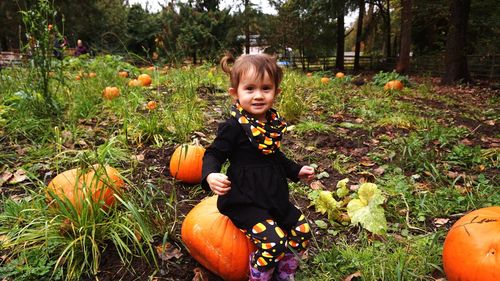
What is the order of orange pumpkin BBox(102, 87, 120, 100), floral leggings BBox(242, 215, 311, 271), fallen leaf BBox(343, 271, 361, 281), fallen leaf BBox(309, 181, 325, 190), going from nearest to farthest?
floral leggings BBox(242, 215, 311, 271)
fallen leaf BBox(343, 271, 361, 281)
fallen leaf BBox(309, 181, 325, 190)
orange pumpkin BBox(102, 87, 120, 100)

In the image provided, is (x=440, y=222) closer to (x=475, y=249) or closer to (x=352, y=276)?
(x=475, y=249)

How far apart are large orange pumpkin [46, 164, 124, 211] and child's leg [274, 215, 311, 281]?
1081mm

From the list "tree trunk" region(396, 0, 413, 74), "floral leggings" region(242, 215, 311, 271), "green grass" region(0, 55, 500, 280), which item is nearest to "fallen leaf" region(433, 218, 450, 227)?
"green grass" region(0, 55, 500, 280)

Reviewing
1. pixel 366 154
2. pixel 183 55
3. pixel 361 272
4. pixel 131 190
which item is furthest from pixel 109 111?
pixel 361 272

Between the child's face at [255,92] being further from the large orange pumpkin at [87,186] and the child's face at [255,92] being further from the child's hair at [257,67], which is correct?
the large orange pumpkin at [87,186]

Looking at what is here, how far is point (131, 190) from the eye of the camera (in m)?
2.55

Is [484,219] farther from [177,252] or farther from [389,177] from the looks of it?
[177,252]

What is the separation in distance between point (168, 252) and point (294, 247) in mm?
795

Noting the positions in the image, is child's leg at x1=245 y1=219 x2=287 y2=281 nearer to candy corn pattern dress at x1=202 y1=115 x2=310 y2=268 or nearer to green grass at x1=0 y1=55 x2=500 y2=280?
candy corn pattern dress at x1=202 y1=115 x2=310 y2=268

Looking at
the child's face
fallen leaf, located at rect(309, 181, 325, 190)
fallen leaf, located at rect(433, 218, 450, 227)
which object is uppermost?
the child's face

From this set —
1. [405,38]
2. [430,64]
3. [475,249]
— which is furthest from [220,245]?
[430,64]

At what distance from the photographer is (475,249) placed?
5.76 feet

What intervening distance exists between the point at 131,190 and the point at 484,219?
2.22 m

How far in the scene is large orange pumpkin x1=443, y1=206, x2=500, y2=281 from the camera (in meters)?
1.69
